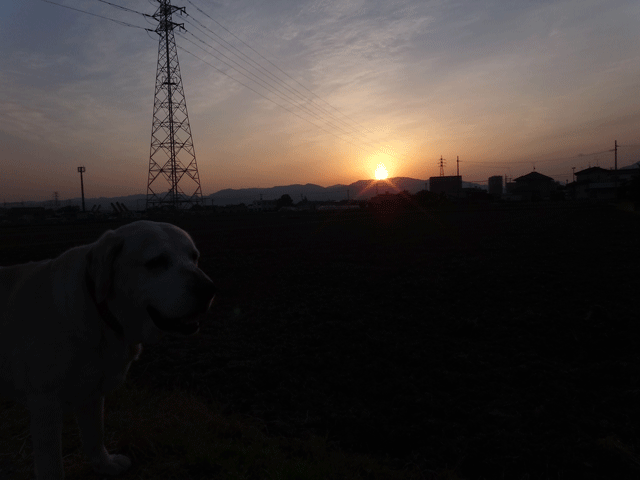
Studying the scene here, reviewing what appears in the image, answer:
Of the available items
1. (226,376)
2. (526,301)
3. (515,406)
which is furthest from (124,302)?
(526,301)

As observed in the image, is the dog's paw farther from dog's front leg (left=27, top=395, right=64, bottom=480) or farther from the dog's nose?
the dog's nose

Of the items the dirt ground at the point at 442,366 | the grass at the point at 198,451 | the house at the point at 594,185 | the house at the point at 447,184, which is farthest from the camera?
the house at the point at 447,184

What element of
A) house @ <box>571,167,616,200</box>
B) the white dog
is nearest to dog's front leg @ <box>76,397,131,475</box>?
the white dog

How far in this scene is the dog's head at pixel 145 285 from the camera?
6.53 ft

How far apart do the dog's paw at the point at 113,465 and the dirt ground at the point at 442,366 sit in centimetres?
106

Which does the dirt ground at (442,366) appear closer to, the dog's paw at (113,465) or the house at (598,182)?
the dog's paw at (113,465)

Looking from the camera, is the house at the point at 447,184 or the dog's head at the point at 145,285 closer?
the dog's head at the point at 145,285

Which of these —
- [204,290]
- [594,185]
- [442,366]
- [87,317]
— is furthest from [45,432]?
[594,185]

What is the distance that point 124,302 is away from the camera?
2.08 meters

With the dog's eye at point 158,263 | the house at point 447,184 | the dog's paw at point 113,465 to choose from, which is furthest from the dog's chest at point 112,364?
the house at point 447,184

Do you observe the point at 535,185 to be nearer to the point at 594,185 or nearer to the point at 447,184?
the point at 594,185

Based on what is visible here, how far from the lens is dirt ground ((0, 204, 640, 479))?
111 inches

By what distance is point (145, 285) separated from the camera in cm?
203

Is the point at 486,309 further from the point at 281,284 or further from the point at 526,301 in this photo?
the point at 281,284
